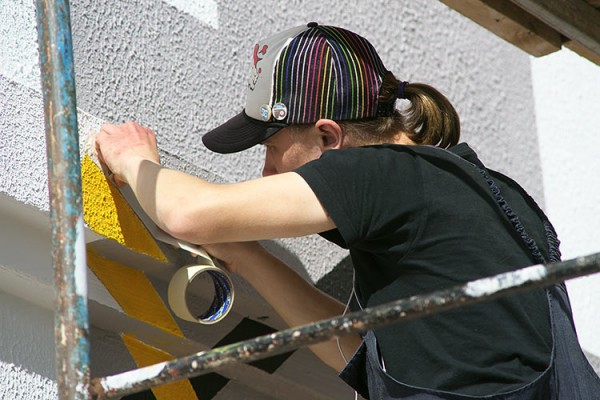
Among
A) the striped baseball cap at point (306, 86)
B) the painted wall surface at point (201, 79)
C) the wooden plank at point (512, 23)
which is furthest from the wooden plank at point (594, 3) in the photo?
the painted wall surface at point (201, 79)

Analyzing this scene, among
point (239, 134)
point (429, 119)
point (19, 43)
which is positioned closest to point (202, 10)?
point (239, 134)

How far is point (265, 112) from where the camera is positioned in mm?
2918

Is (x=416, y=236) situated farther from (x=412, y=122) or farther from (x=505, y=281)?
(x=505, y=281)

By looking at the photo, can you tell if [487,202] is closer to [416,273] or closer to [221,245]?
[416,273]

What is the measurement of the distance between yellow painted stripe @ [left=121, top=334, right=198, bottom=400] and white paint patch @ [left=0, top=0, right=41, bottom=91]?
656 mm

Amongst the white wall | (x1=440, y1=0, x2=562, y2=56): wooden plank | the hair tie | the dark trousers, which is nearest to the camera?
the dark trousers

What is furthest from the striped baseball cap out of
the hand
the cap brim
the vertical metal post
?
the vertical metal post

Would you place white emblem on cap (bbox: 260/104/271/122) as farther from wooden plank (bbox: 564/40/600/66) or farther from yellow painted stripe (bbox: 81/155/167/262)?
wooden plank (bbox: 564/40/600/66)

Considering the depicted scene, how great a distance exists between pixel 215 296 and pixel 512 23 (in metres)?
1.05

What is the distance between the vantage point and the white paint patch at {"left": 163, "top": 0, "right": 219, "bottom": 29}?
3377 mm

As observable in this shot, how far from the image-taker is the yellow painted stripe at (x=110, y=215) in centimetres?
275

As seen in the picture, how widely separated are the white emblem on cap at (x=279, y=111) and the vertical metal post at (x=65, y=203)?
0.76 metres

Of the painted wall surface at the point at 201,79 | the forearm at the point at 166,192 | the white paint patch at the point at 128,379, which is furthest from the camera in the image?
the painted wall surface at the point at 201,79

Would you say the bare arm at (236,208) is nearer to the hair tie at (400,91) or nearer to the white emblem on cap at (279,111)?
the white emblem on cap at (279,111)
